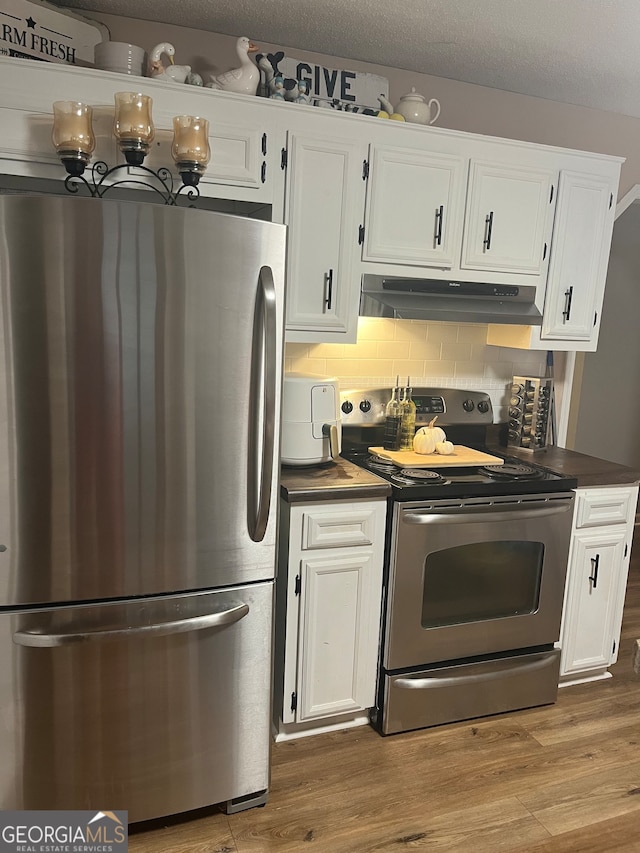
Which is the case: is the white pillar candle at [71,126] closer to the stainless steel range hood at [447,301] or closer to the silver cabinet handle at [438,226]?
the stainless steel range hood at [447,301]

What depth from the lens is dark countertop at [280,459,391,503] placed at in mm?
2371

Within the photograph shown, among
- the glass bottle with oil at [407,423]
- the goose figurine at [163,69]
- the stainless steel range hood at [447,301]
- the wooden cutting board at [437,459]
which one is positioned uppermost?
the goose figurine at [163,69]

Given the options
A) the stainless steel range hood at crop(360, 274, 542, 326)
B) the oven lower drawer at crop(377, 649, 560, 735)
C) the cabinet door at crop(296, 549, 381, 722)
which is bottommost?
the oven lower drawer at crop(377, 649, 560, 735)

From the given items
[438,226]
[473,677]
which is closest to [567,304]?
[438,226]

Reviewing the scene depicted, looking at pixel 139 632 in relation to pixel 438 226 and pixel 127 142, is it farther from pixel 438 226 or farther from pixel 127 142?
pixel 438 226

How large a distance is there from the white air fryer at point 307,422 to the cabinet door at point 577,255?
109 centimetres

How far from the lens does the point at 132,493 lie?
1.86 metres

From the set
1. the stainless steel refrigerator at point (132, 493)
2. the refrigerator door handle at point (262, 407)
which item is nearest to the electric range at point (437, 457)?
the refrigerator door handle at point (262, 407)

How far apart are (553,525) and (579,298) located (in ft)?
3.38

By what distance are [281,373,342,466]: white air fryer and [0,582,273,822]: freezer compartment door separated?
64cm

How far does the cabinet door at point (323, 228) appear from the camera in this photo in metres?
2.51

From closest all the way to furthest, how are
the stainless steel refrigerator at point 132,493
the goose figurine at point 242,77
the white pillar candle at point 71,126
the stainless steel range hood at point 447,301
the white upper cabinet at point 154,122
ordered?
the stainless steel refrigerator at point 132,493 < the white pillar candle at point 71,126 < the white upper cabinet at point 154,122 < the goose figurine at point 242,77 < the stainless steel range hood at point 447,301

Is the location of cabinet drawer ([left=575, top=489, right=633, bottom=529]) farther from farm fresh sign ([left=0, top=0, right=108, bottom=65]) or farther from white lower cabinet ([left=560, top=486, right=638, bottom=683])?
farm fresh sign ([left=0, top=0, right=108, bottom=65])

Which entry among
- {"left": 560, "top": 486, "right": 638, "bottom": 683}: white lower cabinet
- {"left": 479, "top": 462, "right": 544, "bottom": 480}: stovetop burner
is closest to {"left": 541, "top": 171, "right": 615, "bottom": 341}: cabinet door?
{"left": 479, "top": 462, "right": 544, "bottom": 480}: stovetop burner
